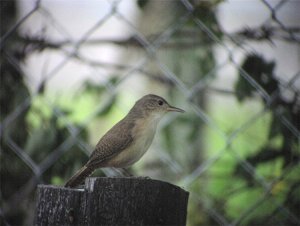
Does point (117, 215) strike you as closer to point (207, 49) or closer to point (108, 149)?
point (108, 149)

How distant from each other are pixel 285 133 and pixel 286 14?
0.65 metres

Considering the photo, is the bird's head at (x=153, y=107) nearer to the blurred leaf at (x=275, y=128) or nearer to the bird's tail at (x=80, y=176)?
the blurred leaf at (x=275, y=128)

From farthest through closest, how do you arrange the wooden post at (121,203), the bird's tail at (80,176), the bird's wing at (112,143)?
the bird's wing at (112,143), the bird's tail at (80,176), the wooden post at (121,203)

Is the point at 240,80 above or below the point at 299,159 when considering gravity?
above

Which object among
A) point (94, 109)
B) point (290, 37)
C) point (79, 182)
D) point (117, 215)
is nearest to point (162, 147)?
point (94, 109)

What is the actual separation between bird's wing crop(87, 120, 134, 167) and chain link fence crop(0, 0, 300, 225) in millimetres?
385

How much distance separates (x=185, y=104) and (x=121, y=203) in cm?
231

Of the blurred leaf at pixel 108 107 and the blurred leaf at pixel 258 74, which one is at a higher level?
the blurred leaf at pixel 258 74

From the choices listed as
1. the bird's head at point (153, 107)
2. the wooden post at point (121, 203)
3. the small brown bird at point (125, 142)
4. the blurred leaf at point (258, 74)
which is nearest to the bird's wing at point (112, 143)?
the small brown bird at point (125, 142)

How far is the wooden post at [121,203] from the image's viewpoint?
1.71 m

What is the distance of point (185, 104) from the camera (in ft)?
13.1

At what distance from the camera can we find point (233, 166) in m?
3.73

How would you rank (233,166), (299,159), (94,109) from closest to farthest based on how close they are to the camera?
1. (299,159)
2. (233,166)
3. (94,109)

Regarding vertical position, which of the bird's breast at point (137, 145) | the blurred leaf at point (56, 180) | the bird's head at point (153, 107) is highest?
the bird's head at point (153, 107)
